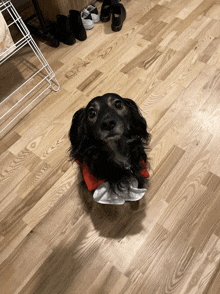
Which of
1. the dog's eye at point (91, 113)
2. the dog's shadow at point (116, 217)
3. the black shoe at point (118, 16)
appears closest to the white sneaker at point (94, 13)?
the black shoe at point (118, 16)

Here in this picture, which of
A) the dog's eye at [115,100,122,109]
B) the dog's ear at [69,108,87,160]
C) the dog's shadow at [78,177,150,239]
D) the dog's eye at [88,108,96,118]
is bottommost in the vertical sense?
the dog's shadow at [78,177,150,239]

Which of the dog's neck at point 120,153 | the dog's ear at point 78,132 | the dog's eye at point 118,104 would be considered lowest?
the dog's neck at point 120,153

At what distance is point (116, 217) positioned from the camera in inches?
47.0

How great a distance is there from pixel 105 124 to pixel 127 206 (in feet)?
2.14

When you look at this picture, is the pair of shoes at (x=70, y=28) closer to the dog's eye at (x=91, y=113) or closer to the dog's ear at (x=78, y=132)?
the dog's ear at (x=78, y=132)

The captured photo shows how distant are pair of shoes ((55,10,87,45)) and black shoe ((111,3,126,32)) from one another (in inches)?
13.4

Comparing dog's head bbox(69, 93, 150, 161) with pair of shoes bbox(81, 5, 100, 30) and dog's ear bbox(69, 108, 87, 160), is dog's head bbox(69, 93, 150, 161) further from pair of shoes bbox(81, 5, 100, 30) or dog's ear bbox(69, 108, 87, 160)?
pair of shoes bbox(81, 5, 100, 30)

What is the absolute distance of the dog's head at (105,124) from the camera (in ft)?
2.68

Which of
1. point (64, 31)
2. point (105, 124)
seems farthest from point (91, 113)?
point (64, 31)

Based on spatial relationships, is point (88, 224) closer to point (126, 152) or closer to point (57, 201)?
point (57, 201)

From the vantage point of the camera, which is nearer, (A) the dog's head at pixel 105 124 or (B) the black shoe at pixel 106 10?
(A) the dog's head at pixel 105 124

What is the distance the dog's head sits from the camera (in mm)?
817

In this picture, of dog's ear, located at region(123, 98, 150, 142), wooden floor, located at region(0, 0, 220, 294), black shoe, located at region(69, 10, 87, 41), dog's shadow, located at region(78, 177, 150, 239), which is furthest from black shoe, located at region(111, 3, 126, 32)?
dog's shadow, located at region(78, 177, 150, 239)

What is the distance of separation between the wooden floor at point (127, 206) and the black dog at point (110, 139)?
35cm
